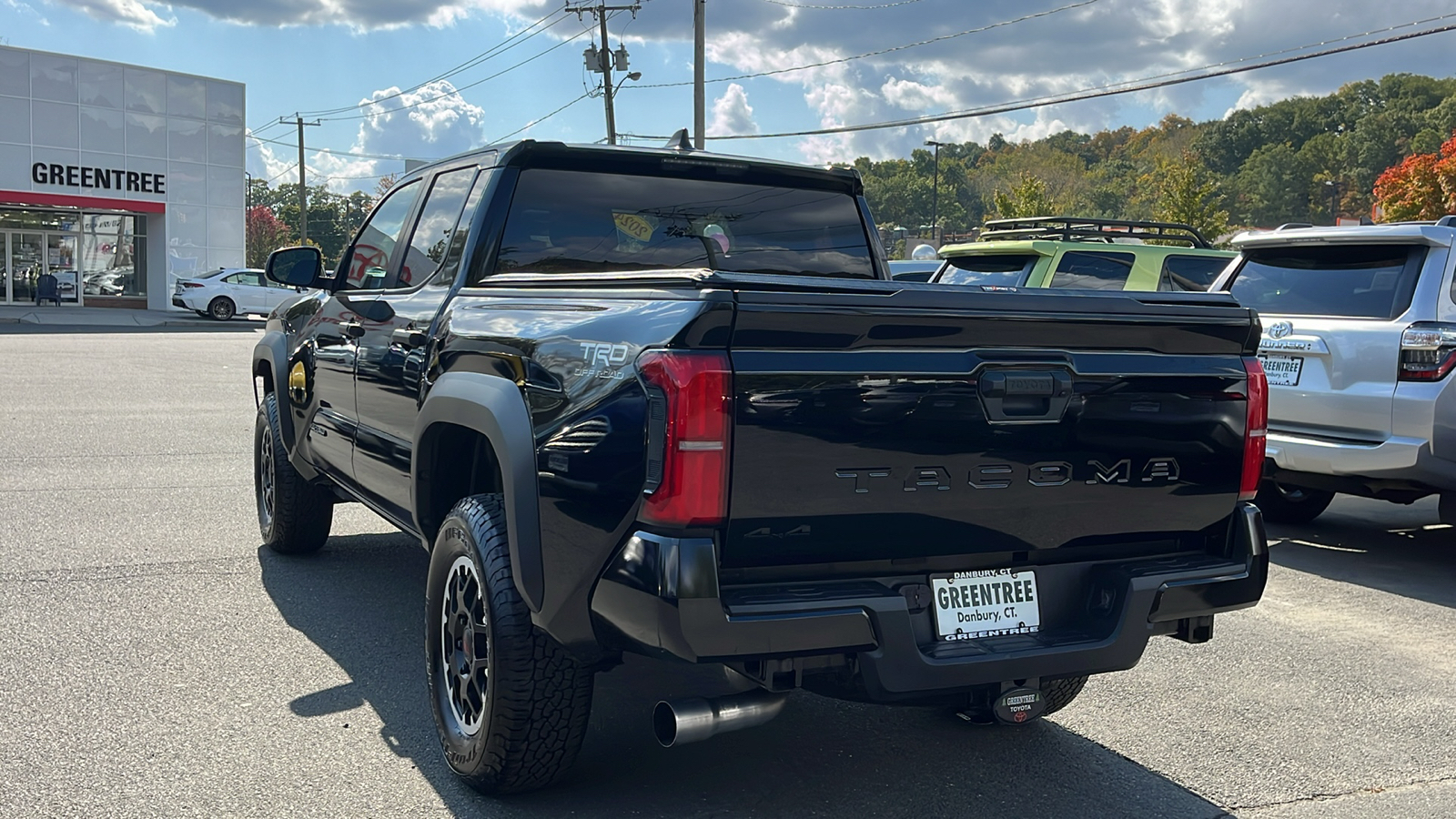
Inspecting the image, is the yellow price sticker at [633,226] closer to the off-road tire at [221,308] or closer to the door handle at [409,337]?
the door handle at [409,337]

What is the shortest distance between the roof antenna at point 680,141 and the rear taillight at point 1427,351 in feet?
13.8

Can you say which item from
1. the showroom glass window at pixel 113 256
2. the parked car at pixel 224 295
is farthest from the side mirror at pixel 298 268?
the showroom glass window at pixel 113 256

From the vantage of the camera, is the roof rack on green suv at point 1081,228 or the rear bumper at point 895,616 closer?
the rear bumper at point 895,616

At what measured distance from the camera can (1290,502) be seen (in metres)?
8.37

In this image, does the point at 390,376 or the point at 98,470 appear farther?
the point at 98,470

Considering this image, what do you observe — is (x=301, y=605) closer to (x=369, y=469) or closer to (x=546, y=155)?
(x=369, y=469)

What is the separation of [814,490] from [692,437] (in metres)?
0.35

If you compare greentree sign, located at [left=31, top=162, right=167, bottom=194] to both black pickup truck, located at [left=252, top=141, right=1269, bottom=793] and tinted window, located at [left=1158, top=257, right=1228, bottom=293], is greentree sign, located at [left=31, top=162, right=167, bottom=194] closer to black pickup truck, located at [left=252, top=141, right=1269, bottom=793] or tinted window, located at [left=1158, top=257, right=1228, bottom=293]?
tinted window, located at [left=1158, top=257, right=1228, bottom=293]

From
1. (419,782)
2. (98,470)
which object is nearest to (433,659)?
(419,782)

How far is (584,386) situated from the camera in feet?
10.3

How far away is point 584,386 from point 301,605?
3.13 metres

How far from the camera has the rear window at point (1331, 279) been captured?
6945 mm

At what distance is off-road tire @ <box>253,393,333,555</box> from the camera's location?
20.8 ft

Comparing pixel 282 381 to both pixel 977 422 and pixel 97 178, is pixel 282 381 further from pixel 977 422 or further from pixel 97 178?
pixel 97 178
